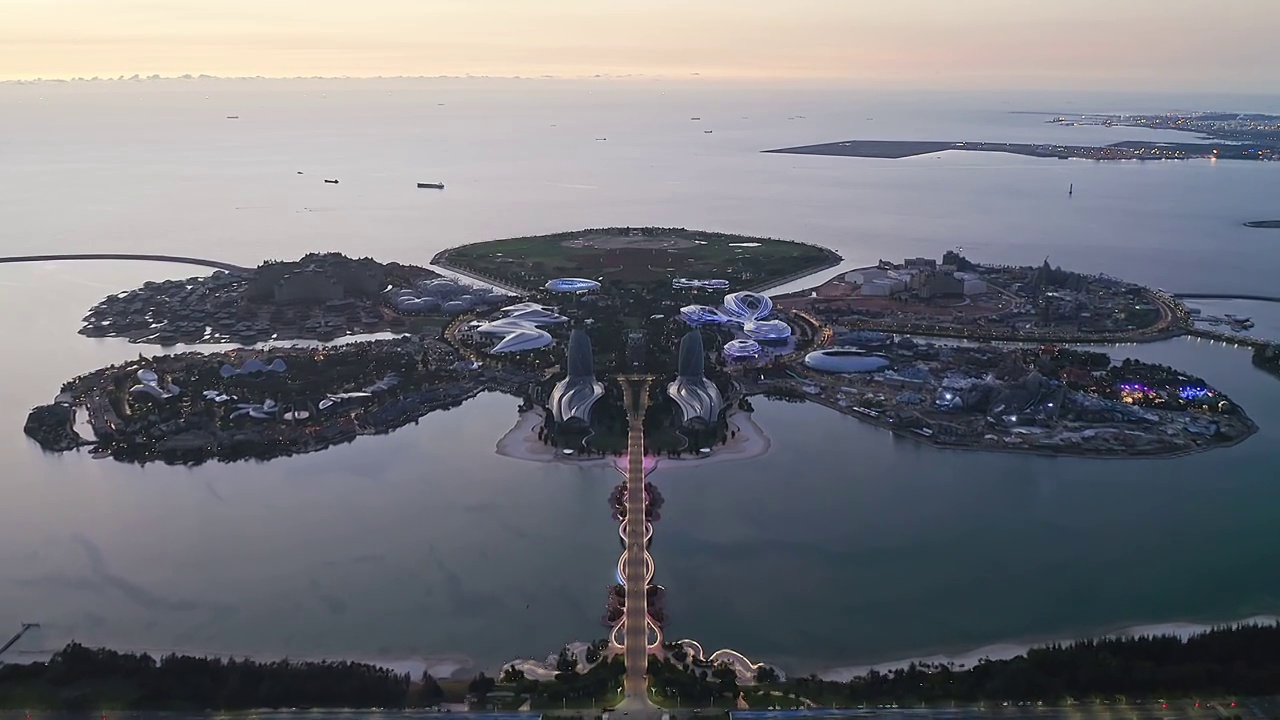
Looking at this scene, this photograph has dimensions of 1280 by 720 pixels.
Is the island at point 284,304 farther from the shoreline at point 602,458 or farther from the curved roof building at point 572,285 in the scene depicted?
the shoreline at point 602,458

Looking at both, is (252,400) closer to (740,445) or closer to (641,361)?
(641,361)

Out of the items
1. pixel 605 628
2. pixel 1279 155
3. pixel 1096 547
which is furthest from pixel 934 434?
pixel 1279 155

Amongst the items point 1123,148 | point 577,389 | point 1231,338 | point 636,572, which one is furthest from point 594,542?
point 1123,148

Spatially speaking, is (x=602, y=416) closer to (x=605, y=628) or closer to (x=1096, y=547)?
(x=605, y=628)

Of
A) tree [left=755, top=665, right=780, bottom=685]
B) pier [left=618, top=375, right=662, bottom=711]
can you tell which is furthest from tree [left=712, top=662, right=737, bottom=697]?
pier [left=618, top=375, right=662, bottom=711]

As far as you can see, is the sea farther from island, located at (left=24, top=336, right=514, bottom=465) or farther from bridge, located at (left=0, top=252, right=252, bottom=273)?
bridge, located at (left=0, top=252, right=252, bottom=273)
